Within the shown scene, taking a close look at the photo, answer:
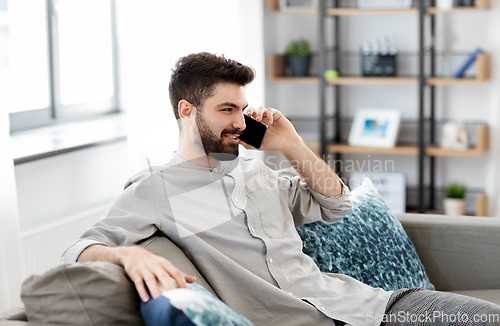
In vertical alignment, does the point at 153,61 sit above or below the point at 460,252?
above

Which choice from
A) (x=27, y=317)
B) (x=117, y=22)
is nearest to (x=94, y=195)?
(x=117, y=22)

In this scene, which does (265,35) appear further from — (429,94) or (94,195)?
(94,195)

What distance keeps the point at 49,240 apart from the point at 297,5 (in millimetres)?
2333

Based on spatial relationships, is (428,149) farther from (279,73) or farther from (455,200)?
(279,73)

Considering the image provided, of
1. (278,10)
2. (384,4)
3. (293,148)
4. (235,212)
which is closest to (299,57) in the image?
(278,10)

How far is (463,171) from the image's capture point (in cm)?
372

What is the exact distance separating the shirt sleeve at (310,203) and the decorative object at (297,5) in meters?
2.26

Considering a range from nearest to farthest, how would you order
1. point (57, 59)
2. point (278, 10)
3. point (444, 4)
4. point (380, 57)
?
point (57, 59)
point (444, 4)
point (380, 57)
point (278, 10)

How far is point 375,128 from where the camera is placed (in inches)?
146

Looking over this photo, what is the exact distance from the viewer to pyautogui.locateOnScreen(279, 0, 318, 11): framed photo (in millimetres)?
3701

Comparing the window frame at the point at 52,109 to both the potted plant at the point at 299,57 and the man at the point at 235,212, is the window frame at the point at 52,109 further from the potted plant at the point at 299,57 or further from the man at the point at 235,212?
the man at the point at 235,212

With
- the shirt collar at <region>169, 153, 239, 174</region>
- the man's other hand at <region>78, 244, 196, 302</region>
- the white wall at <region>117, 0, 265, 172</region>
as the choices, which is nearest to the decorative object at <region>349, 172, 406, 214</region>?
the white wall at <region>117, 0, 265, 172</region>

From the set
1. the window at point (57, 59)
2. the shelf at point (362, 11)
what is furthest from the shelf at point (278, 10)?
the window at point (57, 59)

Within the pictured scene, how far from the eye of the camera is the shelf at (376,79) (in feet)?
11.1
